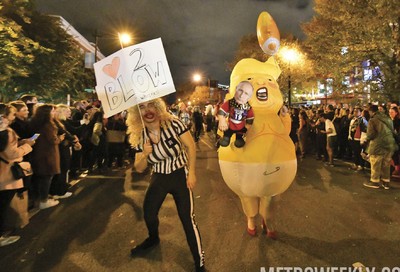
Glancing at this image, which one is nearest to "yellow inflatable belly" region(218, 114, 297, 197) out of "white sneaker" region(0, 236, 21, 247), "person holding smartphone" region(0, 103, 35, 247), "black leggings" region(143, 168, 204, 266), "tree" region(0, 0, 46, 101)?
"black leggings" region(143, 168, 204, 266)

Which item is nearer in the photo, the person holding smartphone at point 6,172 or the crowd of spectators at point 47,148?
the person holding smartphone at point 6,172

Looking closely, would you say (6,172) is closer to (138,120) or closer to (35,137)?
(35,137)

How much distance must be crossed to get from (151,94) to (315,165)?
7349mm

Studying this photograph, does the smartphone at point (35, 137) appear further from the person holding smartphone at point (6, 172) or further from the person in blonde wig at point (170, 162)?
the person in blonde wig at point (170, 162)

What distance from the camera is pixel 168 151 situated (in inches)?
131

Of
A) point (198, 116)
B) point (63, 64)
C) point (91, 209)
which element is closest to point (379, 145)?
point (91, 209)

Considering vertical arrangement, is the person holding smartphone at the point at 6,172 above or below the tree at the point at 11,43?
below

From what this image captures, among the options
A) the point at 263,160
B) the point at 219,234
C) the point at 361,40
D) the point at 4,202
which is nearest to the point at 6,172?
the point at 4,202

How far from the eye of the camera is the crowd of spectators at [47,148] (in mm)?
4160

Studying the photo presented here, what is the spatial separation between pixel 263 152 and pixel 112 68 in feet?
Answer: 6.51

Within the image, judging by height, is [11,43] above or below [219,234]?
above

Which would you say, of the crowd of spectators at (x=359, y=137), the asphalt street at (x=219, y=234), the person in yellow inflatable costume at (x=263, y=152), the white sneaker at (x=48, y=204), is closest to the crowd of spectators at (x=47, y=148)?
the white sneaker at (x=48, y=204)

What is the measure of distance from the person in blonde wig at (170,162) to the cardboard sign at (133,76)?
0.57 ft

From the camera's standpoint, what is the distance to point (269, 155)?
3.57 meters
